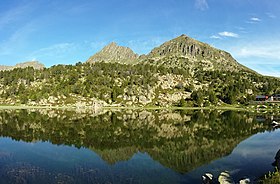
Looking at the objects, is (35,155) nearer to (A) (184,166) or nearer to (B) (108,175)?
(B) (108,175)

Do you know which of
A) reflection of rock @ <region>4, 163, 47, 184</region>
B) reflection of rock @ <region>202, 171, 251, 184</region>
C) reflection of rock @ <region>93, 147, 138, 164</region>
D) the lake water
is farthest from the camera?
reflection of rock @ <region>93, 147, 138, 164</region>

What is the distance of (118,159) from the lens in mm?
48688

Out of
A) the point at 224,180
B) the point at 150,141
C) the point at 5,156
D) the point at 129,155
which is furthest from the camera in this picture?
the point at 150,141

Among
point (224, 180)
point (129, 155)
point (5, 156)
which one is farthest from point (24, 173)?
point (224, 180)

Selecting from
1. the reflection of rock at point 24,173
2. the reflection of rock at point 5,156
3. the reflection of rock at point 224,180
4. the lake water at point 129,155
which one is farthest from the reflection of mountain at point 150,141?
the reflection of rock at point 5,156

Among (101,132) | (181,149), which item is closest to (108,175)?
(181,149)

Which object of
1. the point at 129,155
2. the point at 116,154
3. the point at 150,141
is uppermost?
the point at 150,141

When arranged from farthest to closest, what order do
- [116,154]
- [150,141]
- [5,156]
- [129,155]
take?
[150,141], [116,154], [129,155], [5,156]

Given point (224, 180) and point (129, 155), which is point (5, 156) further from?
point (224, 180)

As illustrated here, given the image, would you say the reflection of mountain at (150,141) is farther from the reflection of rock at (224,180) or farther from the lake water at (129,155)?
the reflection of rock at (224,180)

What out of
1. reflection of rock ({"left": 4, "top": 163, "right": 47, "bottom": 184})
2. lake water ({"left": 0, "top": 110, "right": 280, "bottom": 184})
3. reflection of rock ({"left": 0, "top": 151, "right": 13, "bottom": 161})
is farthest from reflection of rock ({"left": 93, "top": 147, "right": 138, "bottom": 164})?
reflection of rock ({"left": 0, "top": 151, "right": 13, "bottom": 161})

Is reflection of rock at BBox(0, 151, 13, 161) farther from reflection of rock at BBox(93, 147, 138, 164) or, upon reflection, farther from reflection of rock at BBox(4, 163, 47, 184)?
reflection of rock at BBox(93, 147, 138, 164)

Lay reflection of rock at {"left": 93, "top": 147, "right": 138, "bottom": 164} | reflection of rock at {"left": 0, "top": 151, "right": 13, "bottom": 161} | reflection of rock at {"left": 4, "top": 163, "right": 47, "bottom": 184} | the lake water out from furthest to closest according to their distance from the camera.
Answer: reflection of rock at {"left": 0, "top": 151, "right": 13, "bottom": 161} < reflection of rock at {"left": 93, "top": 147, "right": 138, "bottom": 164} < the lake water < reflection of rock at {"left": 4, "top": 163, "right": 47, "bottom": 184}

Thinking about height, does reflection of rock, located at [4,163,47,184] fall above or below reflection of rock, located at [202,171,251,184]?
below
